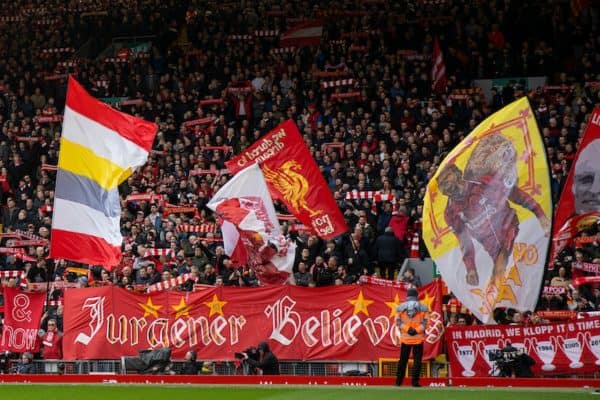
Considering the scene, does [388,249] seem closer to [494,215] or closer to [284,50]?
[494,215]

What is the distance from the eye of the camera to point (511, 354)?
21.6 m

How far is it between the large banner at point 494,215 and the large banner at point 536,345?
2.43m

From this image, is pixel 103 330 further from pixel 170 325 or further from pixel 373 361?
pixel 373 361

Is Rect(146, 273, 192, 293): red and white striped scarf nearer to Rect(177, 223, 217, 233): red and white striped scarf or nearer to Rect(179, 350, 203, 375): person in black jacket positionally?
Rect(179, 350, 203, 375): person in black jacket

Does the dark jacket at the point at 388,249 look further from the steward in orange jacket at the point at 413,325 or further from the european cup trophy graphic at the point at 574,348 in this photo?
the steward in orange jacket at the point at 413,325

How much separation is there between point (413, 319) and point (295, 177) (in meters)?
5.80

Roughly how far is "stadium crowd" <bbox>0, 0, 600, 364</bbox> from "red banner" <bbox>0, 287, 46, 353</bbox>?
0.44 m

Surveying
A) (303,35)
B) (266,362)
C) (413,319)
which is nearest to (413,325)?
(413,319)

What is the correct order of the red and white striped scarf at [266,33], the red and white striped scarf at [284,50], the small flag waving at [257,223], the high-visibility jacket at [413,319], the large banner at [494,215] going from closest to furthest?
1. the large banner at [494,215]
2. the high-visibility jacket at [413,319]
3. the small flag waving at [257,223]
4. the red and white striped scarf at [284,50]
5. the red and white striped scarf at [266,33]

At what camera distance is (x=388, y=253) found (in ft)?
87.4

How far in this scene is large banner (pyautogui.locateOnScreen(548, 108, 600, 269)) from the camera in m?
21.0

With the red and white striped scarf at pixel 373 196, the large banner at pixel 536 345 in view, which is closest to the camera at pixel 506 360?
the large banner at pixel 536 345

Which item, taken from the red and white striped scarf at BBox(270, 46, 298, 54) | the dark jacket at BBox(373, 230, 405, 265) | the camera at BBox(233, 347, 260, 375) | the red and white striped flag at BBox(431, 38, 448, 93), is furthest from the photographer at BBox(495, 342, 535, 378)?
the red and white striped scarf at BBox(270, 46, 298, 54)

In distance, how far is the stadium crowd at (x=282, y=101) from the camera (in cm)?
→ 2777
